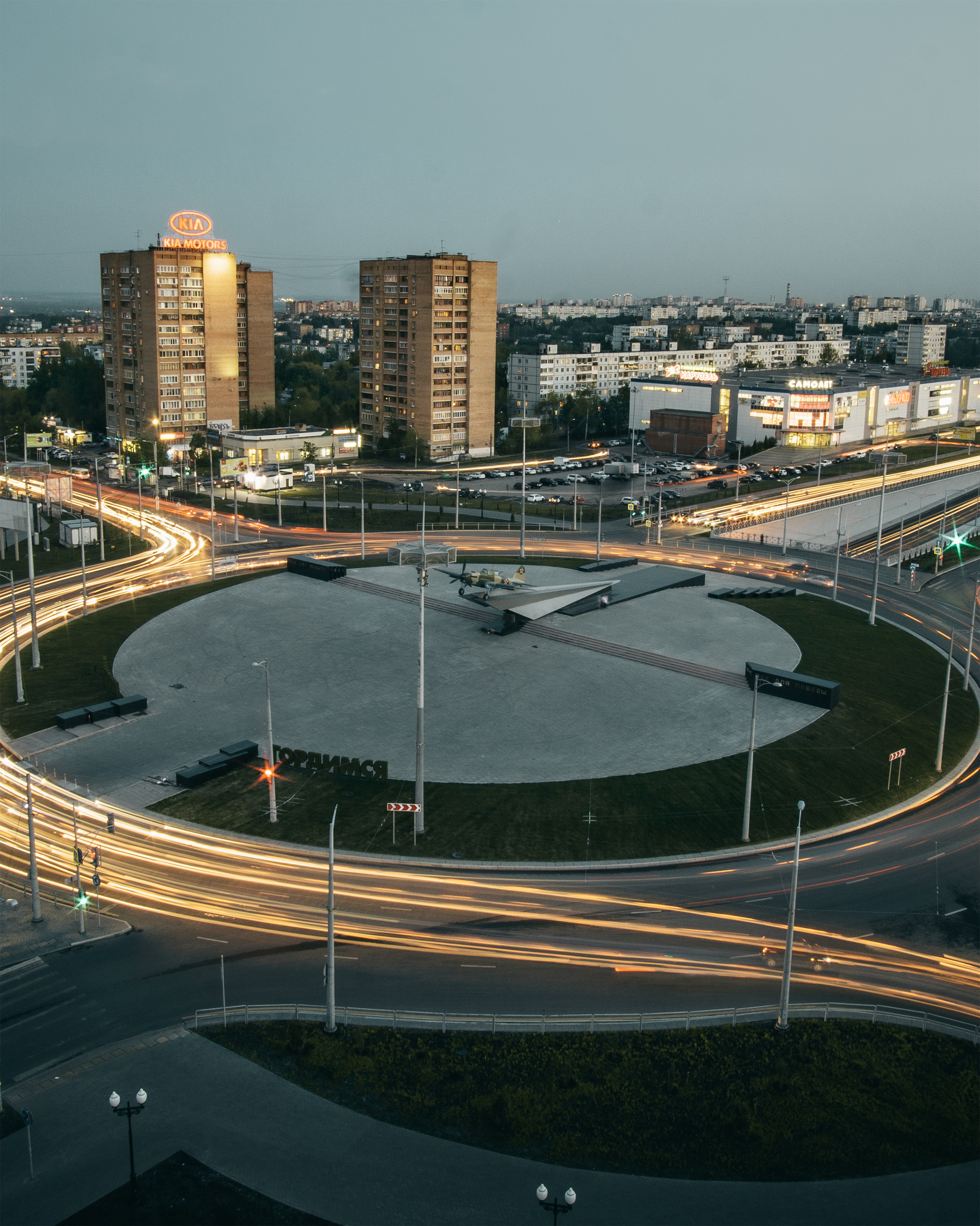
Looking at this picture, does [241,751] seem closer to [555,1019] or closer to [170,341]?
[555,1019]

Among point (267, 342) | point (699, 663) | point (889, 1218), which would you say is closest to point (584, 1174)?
point (889, 1218)

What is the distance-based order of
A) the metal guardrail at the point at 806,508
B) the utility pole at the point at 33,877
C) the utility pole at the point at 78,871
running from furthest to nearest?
the metal guardrail at the point at 806,508 → the utility pole at the point at 33,877 → the utility pole at the point at 78,871

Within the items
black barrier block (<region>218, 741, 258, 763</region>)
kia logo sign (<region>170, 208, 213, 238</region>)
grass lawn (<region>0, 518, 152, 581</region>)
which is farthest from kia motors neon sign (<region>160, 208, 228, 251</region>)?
black barrier block (<region>218, 741, 258, 763</region>)

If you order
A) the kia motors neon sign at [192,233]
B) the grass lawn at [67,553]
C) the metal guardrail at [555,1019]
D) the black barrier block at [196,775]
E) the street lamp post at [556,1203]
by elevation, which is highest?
the kia motors neon sign at [192,233]

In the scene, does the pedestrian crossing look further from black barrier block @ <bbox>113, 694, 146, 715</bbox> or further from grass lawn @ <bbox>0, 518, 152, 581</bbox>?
grass lawn @ <bbox>0, 518, 152, 581</bbox>

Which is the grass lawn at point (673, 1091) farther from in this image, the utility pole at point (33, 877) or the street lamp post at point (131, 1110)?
the utility pole at point (33, 877)

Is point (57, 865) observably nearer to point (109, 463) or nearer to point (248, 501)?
point (248, 501)

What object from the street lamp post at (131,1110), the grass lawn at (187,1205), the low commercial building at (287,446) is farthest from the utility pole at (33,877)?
the low commercial building at (287,446)

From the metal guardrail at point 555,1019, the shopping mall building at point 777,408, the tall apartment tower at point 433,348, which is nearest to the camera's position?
the metal guardrail at point 555,1019
